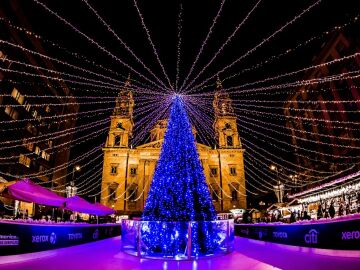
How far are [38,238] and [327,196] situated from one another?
2395 cm

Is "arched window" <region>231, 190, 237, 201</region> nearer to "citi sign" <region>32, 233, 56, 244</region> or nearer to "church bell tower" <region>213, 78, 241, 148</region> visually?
"church bell tower" <region>213, 78, 241, 148</region>

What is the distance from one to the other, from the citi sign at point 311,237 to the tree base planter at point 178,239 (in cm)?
263

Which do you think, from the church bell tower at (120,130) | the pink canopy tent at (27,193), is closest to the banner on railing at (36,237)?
the pink canopy tent at (27,193)

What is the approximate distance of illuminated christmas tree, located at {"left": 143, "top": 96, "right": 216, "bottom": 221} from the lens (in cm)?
905

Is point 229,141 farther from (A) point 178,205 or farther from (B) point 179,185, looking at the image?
(A) point 178,205

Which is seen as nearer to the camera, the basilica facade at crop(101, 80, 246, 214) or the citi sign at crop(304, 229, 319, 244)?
the citi sign at crop(304, 229, 319, 244)

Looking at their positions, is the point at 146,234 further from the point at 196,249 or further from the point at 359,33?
the point at 359,33

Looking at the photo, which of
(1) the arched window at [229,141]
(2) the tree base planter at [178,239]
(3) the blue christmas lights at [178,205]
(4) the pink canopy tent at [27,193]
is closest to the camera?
(2) the tree base planter at [178,239]

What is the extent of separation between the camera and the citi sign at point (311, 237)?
8.39m

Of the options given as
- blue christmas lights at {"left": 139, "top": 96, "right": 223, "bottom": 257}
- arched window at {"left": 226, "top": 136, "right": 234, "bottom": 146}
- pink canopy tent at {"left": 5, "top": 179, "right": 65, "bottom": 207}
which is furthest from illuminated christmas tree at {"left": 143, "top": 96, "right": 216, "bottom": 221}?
arched window at {"left": 226, "top": 136, "right": 234, "bottom": 146}

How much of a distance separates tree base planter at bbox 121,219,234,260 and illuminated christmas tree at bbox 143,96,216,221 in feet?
2.51

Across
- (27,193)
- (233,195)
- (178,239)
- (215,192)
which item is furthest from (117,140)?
(178,239)

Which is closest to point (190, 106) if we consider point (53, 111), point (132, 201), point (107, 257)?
point (107, 257)

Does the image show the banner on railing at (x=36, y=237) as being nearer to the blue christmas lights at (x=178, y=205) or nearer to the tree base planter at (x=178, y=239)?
the tree base planter at (x=178, y=239)
